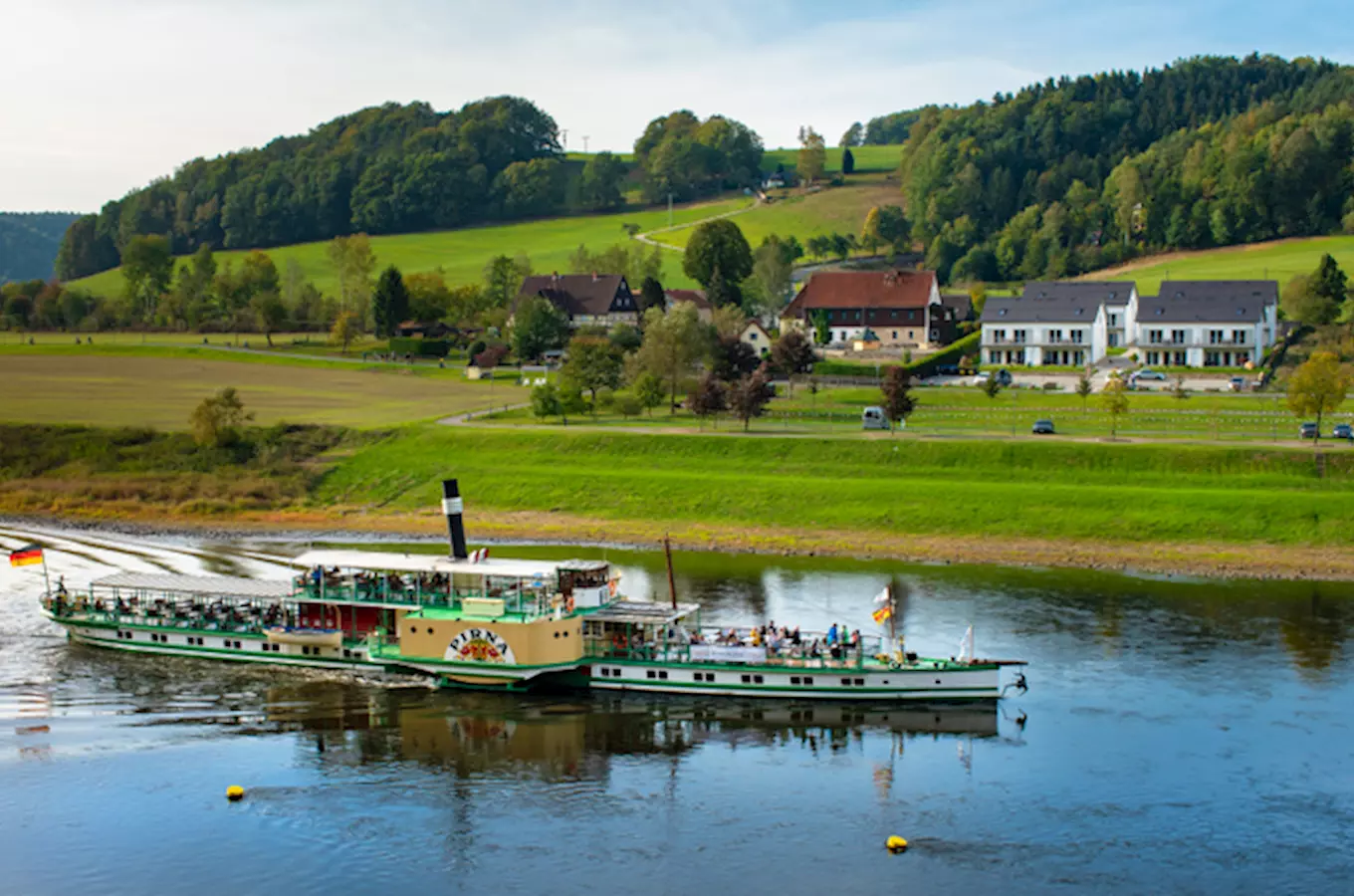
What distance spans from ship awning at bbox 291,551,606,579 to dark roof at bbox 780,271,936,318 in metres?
89.9

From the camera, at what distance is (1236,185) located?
555 ft

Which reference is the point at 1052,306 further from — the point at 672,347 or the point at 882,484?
the point at 882,484

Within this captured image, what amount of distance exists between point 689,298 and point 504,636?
104354 millimetres

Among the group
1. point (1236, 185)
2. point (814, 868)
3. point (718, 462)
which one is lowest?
point (814, 868)

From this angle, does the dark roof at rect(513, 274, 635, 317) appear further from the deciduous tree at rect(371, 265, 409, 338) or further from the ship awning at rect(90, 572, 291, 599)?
the ship awning at rect(90, 572, 291, 599)

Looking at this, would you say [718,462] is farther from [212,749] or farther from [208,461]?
[212,749]

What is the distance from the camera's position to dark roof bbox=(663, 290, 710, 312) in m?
148

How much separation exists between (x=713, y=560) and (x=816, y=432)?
21.1 m

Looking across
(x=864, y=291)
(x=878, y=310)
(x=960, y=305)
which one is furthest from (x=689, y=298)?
(x=960, y=305)

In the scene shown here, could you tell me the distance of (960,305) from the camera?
475ft

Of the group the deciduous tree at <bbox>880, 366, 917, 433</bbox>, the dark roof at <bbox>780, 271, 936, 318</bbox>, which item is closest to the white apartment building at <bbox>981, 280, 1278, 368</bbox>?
the dark roof at <bbox>780, 271, 936, 318</bbox>

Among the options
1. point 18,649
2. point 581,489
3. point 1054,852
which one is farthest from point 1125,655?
point 18,649

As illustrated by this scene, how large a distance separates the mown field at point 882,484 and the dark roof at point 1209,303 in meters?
45.8

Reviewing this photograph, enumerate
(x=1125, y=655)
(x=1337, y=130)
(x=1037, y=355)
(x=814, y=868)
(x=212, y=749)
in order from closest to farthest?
(x=814, y=868) → (x=212, y=749) → (x=1125, y=655) → (x=1037, y=355) → (x=1337, y=130)
